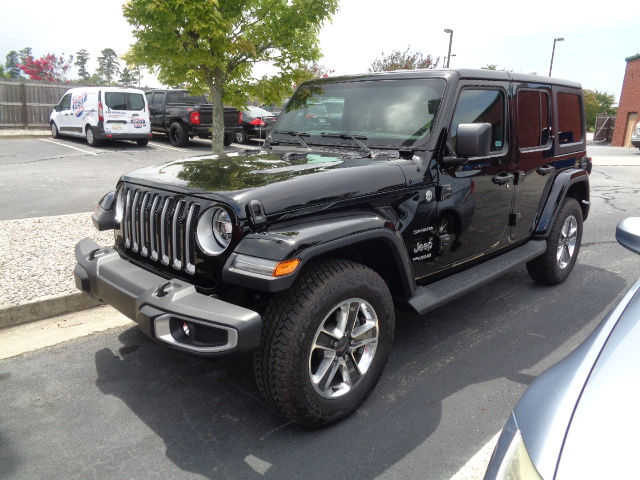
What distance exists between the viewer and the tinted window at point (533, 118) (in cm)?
432

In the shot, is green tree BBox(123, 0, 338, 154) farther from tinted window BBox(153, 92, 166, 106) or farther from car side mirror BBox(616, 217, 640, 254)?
tinted window BBox(153, 92, 166, 106)

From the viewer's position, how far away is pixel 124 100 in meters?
15.9

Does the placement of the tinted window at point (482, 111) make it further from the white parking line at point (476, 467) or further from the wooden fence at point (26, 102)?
the wooden fence at point (26, 102)

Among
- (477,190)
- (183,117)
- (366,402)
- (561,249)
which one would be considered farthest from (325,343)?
(183,117)

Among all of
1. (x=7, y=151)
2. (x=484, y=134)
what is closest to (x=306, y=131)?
(x=484, y=134)

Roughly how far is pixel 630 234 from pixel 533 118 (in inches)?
98.1

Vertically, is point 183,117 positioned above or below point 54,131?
above

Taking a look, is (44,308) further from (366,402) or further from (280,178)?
(366,402)

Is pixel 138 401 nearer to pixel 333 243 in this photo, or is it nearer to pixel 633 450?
pixel 333 243

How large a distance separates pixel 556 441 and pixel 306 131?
3.08 metres

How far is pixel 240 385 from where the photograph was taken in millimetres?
3240

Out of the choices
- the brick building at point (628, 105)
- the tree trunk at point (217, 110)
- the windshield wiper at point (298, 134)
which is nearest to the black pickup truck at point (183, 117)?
the tree trunk at point (217, 110)

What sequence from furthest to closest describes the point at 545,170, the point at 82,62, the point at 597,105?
the point at 82,62, the point at 597,105, the point at 545,170

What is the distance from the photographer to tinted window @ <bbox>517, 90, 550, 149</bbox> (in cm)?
432
